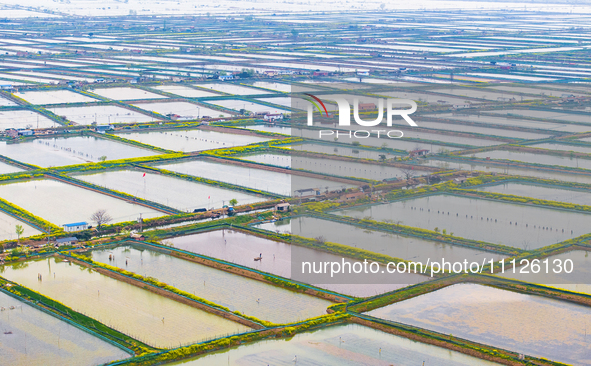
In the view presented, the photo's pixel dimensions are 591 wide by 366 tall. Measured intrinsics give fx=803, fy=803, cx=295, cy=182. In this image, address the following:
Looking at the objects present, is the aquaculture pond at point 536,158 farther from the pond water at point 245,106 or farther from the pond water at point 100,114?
the pond water at point 100,114

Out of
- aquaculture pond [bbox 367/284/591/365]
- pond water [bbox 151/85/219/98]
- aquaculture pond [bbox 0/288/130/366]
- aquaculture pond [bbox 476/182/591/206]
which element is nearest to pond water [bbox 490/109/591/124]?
aquaculture pond [bbox 476/182/591/206]

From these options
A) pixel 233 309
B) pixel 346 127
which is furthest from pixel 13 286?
pixel 346 127

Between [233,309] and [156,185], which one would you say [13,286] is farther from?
[156,185]

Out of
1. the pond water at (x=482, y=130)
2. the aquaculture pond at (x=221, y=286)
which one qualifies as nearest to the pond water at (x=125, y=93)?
the pond water at (x=482, y=130)

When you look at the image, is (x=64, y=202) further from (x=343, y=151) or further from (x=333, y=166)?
(x=343, y=151)

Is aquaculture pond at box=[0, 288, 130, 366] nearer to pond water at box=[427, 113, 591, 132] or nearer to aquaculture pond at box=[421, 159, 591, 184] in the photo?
aquaculture pond at box=[421, 159, 591, 184]

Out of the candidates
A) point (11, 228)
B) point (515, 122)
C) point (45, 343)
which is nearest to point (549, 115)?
point (515, 122)
